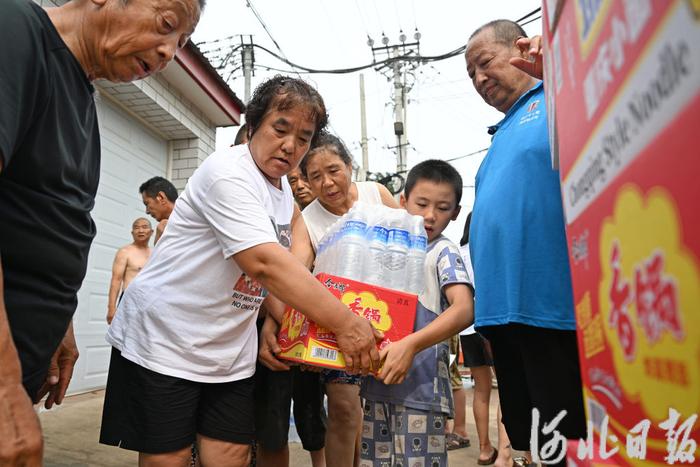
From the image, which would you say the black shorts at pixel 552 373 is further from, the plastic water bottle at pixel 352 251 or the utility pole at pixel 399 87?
the utility pole at pixel 399 87

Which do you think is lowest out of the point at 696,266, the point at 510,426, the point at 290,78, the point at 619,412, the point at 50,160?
the point at 510,426

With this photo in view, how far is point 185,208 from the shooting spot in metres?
1.74

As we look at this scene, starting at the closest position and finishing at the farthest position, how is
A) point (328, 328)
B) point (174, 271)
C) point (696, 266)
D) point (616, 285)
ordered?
point (696, 266), point (616, 285), point (328, 328), point (174, 271)

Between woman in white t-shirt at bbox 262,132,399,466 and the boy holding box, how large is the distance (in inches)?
9.2

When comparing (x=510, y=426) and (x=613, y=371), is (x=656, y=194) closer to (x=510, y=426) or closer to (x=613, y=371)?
(x=613, y=371)

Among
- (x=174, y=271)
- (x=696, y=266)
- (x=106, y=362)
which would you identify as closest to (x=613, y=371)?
(x=696, y=266)

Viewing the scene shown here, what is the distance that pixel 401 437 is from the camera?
1.75m

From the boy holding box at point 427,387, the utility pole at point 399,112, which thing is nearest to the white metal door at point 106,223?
the boy holding box at point 427,387

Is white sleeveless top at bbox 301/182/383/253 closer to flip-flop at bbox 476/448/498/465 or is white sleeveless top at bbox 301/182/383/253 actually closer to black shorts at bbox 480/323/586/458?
black shorts at bbox 480/323/586/458

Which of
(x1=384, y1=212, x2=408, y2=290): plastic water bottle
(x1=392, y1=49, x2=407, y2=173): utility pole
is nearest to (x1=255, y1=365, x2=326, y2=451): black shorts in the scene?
(x1=384, y1=212, x2=408, y2=290): plastic water bottle

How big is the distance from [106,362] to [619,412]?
18.5 ft

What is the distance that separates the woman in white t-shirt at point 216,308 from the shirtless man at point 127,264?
3115 millimetres

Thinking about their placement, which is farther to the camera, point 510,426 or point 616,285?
point 510,426

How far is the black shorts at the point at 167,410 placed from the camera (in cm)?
160
